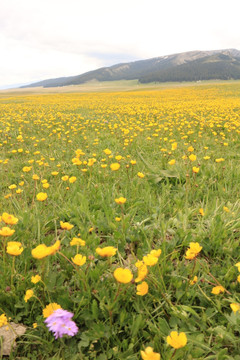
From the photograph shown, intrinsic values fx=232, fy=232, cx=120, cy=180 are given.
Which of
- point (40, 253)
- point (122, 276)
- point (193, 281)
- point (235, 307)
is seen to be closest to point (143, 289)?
point (122, 276)

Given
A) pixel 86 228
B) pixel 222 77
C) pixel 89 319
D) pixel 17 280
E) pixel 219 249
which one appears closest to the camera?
pixel 89 319

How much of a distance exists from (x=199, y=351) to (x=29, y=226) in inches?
66.7

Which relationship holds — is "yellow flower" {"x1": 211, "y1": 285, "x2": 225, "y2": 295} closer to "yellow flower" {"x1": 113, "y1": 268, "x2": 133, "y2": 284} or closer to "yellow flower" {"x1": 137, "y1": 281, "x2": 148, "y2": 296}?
"yellow flower" {"x1": 137, "y1": 281, "x2": 148, "y2": 296}

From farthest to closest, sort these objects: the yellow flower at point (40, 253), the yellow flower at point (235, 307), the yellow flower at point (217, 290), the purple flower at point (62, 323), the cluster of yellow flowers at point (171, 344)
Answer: the yellow flower at point (217, 290) → the yellow flower at point (235, 307) → the yellow flower at point (40, 253) → the purple flower at point (62, 323) → the cluster of yellow flowers at point (171, 344)

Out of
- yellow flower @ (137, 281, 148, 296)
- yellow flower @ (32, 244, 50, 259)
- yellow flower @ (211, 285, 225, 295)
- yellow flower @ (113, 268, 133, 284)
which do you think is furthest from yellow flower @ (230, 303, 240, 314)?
yellow flower @ (32, 244, 50, 259)

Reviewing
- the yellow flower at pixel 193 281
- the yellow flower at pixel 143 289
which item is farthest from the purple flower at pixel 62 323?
the yellow flower at pixel 193 281

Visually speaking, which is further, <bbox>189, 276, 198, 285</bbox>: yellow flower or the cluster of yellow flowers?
<bbox>189, 276, 198, 285</bbox>: yellow flower

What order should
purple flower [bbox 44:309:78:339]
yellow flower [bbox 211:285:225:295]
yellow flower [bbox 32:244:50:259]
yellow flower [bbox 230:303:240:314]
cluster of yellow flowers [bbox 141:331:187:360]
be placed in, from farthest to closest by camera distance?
yellow flower [bbox 211:285:225:295] → yellow flower [bbox 230:303:240:314] → yellow flower [bbox 32:244:50:259] → purple flower [bbox 44:309:78:339] → cluster of yellow flowers [bbox 141:331:187:360]

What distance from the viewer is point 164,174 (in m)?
3.28

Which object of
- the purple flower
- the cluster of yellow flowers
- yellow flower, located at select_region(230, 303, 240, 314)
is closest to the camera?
the cluster of yellow flowers

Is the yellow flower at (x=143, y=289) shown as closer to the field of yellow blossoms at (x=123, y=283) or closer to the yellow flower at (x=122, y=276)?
the field of yellow blossoms at (x=123, y=283)

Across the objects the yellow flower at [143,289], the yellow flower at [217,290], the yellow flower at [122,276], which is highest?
the yellow flower at [122,276]

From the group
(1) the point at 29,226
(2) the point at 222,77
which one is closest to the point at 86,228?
(1) the point at 29,226

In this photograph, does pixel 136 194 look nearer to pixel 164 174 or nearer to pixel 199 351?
pixel 164 174
